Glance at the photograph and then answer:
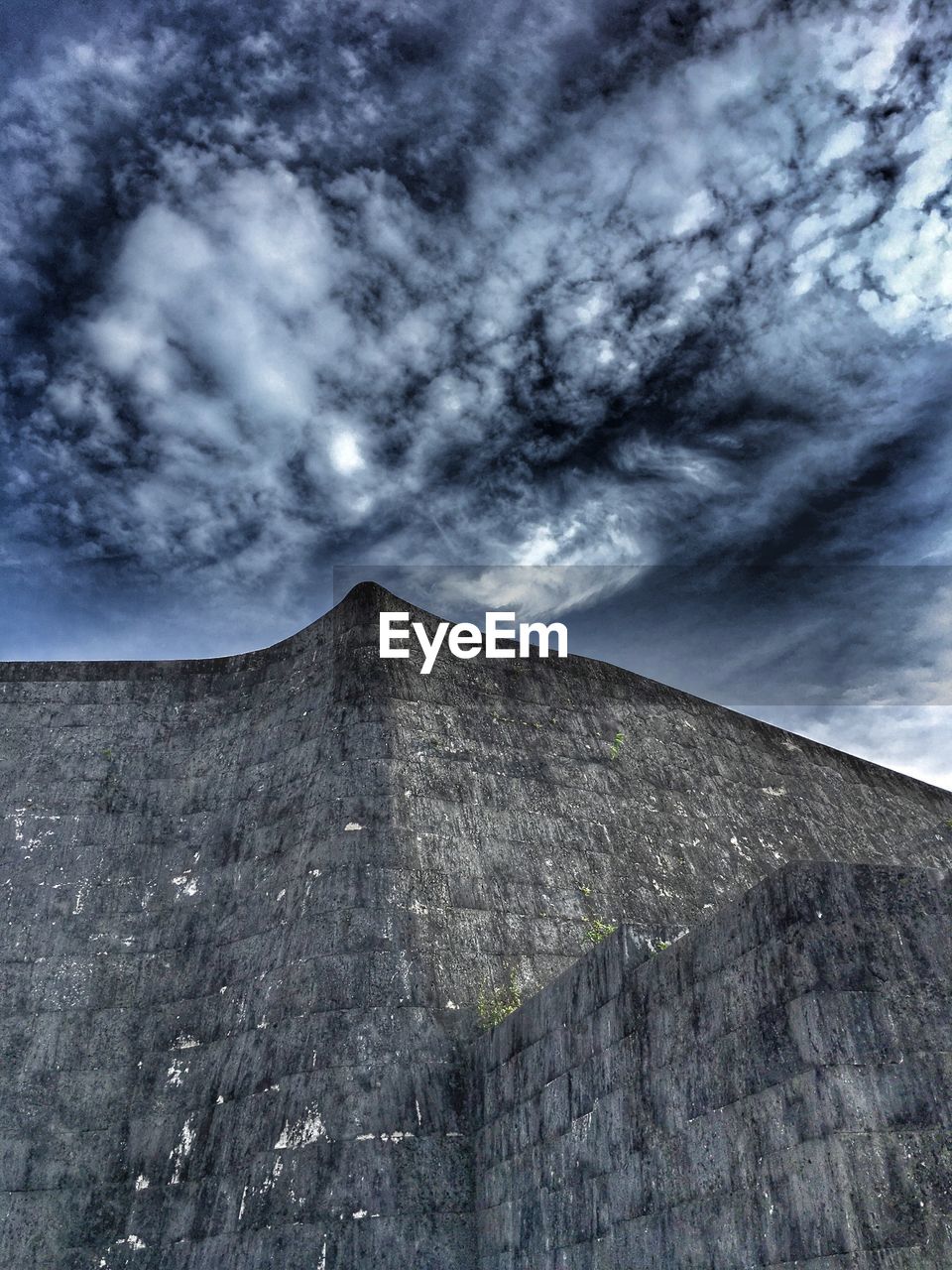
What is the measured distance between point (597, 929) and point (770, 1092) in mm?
5698

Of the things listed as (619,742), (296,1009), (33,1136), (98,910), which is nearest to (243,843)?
(98,910)

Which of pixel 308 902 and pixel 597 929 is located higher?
pixel 308 902

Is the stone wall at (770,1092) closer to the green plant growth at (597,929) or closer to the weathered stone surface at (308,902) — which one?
the weathered stone surface at (308,902)

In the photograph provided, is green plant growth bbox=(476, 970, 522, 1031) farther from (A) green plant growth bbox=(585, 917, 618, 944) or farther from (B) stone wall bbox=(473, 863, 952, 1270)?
(B) stone wall bbox=(473, 863, 952, 1270)

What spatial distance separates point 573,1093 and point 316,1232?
8.66 feet

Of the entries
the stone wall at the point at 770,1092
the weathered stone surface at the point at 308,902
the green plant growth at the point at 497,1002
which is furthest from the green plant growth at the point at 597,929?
the stone wall at the point at 770,1092

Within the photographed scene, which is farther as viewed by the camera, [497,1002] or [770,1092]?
[497,1002]

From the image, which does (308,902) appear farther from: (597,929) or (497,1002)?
(597,929)

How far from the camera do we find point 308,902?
9.40 meters

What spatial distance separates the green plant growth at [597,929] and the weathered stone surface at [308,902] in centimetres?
12

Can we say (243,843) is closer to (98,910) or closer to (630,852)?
(98,910)

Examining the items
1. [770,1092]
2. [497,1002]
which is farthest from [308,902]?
[770,1092]

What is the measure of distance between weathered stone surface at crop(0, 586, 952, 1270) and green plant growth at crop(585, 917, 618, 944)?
0.40ft

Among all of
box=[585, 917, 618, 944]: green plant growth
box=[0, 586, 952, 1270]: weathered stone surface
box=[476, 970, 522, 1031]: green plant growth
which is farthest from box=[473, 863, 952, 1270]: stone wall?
box=[585, 917, 618, 944]: green plant growth
